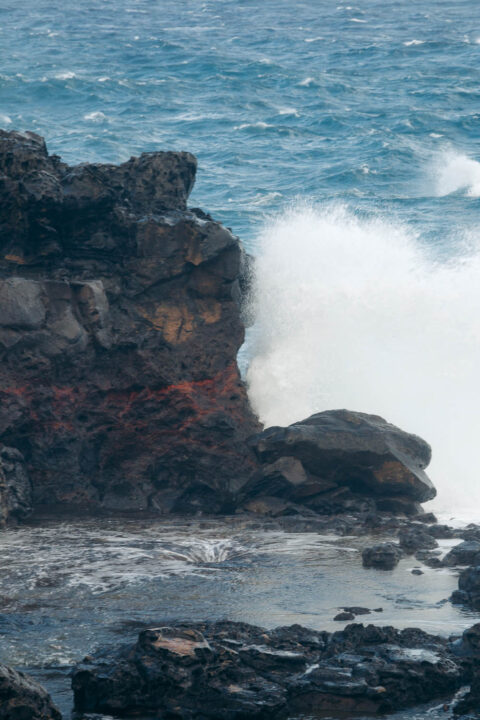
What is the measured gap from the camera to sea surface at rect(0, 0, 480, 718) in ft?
41.9

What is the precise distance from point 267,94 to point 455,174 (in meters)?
12.3

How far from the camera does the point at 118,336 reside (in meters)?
17.9

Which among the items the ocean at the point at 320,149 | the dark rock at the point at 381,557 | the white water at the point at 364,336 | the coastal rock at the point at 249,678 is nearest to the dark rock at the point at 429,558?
the dark rock at the point at 381,557

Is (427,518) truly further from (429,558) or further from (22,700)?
(22,700)

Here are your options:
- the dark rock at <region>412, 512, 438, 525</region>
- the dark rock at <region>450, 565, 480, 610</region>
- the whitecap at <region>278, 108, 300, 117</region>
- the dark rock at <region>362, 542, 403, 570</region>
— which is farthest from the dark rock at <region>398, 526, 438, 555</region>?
the whitecap at <region>278, 108, 300, 117</region>

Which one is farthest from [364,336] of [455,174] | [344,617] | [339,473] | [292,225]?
[455,174]

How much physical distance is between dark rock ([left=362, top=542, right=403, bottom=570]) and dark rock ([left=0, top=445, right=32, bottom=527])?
561 cm

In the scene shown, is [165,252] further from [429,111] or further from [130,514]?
[429,111]

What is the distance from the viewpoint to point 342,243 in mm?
23188

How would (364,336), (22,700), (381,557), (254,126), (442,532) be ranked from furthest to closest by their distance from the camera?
(254,126) < (364,336) < (442,532) < (381,557) < (22,700)

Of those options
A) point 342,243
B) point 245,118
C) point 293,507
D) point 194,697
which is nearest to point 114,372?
point 293,507

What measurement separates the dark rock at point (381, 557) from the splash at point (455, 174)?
78.5 feet

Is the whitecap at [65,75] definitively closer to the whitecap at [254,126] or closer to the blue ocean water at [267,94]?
the blue ocean water at [267,94]

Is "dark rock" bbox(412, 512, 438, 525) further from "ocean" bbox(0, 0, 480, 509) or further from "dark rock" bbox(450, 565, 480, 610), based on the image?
"dark rock" bbox(450, 565, 480, 610)
